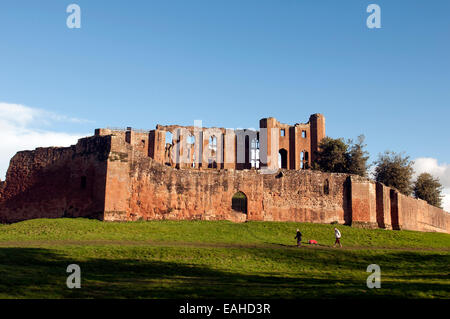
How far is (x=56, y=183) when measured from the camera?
29.6 metres

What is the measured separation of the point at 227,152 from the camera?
182ft

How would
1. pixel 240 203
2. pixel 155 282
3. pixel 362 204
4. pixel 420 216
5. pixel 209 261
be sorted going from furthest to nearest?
pixel 420 216
pixel 240 203
pixel 362 204
pixel 209 261
pixel 155 282

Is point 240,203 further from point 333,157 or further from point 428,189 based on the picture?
point 428,189

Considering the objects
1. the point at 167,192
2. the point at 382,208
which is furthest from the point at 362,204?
the point at 167,192

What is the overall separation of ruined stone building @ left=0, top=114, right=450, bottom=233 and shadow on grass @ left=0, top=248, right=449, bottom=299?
1000cm

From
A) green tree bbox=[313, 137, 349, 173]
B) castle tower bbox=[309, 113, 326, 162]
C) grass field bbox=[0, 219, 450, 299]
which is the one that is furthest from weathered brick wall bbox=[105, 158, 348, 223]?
castle tower bbox=[309, 113, 326, 162]

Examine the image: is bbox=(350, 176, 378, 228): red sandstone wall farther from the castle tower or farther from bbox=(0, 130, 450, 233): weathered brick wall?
the castle tower

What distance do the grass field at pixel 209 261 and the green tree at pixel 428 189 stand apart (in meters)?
24.1

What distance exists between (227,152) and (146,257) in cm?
3734

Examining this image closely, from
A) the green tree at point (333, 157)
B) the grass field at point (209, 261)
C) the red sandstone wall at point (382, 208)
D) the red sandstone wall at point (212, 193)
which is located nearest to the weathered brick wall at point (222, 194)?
the red sandstone wall at point (212, 193)

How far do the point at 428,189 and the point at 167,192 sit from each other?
34.6 meters

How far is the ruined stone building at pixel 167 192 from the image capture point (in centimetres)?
2823
